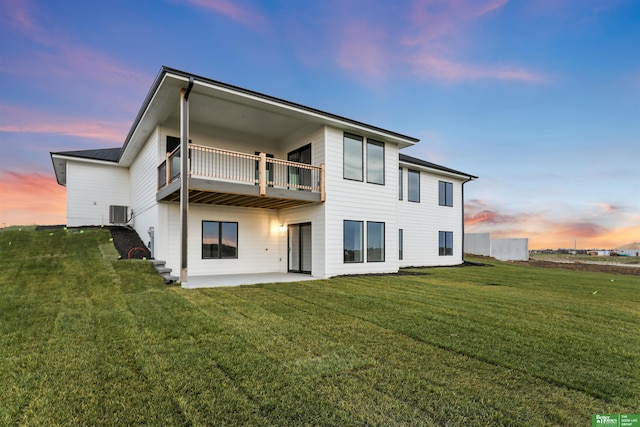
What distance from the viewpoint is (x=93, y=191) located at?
14094 mm

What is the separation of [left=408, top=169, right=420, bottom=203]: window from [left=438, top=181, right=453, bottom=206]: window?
5.90 ft

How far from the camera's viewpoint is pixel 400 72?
1475 centimetres

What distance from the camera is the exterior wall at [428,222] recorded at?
50.9 ft

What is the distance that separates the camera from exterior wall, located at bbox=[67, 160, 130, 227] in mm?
13742

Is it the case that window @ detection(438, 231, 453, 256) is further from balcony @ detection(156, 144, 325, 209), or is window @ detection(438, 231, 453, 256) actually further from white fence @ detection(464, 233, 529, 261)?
balcony @ detection(156, 144, 325, 209)

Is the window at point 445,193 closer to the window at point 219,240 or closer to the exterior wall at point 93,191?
the window at point 219,240

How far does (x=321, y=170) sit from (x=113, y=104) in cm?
967

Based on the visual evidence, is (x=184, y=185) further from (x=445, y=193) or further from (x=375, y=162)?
(x=445, y=193)

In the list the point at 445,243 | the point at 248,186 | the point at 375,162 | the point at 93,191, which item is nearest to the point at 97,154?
the point at 93,191

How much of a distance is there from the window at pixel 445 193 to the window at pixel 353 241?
7.46 metres

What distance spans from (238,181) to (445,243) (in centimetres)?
1206

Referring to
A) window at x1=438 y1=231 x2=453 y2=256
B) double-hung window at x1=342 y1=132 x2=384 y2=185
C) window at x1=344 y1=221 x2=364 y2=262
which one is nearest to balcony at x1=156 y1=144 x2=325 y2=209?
double-hung window at x1=342 y1=132 x2=384 y2=185

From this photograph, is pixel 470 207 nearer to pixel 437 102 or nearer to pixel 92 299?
pixel 437 102

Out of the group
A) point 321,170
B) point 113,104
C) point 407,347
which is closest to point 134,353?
point 407,347
